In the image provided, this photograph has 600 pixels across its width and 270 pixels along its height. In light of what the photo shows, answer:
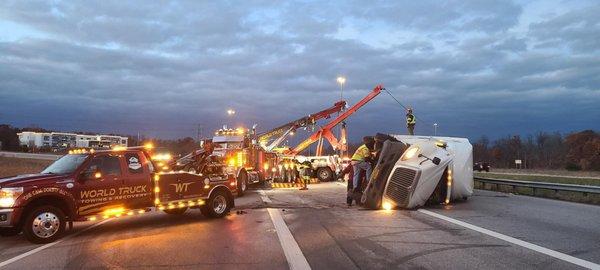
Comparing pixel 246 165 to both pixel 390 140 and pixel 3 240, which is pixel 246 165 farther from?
pixel 3 240

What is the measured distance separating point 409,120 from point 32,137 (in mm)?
96913

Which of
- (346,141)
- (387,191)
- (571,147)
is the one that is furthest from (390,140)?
(571,147)

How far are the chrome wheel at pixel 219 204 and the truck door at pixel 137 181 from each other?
2006mm

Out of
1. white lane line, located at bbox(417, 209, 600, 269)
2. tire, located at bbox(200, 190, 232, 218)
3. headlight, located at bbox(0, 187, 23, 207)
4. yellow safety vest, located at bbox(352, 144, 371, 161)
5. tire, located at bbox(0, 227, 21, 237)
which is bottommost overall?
tire, located at bbox(0, 227, 21, 237)

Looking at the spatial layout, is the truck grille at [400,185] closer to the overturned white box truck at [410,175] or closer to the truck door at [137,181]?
the overturned white box truck at [410,175]

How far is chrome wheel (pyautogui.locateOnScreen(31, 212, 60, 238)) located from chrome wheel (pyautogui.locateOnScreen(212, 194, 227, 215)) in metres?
4.06

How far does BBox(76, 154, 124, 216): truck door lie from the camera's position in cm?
1106

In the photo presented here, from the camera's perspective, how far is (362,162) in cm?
1609

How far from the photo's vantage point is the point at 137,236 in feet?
35.4

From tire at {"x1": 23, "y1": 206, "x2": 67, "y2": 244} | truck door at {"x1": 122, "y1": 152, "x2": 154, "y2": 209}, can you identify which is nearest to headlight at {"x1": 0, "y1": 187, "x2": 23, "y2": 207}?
tire at {"x1": 23, "y1": 206, "x2": 67, "y2": 244}

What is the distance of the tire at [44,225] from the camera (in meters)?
10.3

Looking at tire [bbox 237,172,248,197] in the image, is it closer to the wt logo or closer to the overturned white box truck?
the overturned white box truck

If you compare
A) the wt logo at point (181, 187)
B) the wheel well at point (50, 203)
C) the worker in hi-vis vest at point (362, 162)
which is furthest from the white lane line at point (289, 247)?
the wheel well at point (50, 203)

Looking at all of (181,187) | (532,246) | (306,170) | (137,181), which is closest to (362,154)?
(181,187)
